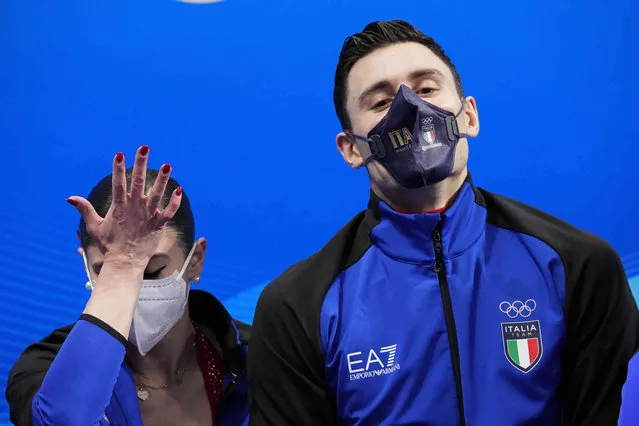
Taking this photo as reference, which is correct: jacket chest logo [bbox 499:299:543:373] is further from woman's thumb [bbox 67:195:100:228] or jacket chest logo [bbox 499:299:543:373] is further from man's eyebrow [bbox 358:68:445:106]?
woman's thumb [bbox 67:195:100:228]

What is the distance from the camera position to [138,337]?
8.52 feet

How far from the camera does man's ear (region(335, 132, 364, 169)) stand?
2465 millimetres

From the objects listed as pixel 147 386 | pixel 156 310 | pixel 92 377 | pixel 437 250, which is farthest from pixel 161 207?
pixel 437 250

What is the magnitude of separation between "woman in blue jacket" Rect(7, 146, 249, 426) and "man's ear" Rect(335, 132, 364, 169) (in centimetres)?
51

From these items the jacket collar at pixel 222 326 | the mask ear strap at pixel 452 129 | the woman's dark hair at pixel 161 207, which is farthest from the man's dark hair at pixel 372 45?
the jacket collar at pixel 222 326

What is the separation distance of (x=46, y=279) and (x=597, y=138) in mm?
2136

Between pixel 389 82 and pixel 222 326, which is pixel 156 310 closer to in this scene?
pixel 222 326

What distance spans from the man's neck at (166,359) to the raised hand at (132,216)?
0.55 m

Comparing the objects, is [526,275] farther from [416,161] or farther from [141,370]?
[141,370]

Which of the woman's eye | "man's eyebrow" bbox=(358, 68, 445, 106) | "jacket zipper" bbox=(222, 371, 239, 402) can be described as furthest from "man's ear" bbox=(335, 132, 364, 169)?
"jacket zipper" bbox=(222, 371, 239, 402)

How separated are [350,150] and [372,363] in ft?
1.97

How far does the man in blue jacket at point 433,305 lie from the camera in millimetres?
2129

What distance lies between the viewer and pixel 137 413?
2.58 m

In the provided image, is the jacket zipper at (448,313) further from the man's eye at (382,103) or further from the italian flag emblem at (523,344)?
the man's eye at (382,103)
